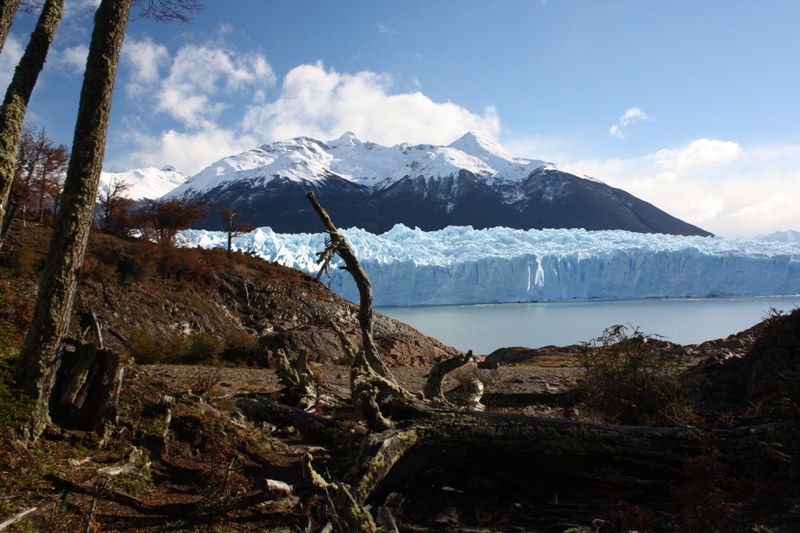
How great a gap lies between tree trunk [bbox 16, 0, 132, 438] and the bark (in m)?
0.48

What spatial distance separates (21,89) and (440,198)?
507 feet

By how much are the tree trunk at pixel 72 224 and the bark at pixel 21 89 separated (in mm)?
480

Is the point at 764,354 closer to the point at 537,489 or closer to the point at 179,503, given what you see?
the point at 537,489

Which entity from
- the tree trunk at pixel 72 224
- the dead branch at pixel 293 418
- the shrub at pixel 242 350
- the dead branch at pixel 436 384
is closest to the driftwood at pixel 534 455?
the dead branch at pixel 436 384

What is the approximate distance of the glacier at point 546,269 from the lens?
5506cm

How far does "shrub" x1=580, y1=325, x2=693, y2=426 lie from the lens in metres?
6.12

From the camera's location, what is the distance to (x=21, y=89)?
14.6 ft

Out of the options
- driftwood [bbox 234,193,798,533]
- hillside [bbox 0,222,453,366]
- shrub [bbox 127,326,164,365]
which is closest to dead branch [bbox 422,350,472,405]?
driftwood [bbox 234,193,798,533]

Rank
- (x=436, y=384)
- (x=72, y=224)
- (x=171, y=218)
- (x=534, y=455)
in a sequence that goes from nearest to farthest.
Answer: (x=534, y=455) → (x=72, y=224) → (x=436, y=384) → (x=171, y=218)

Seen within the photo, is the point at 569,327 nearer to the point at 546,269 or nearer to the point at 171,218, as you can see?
the point at 546,269

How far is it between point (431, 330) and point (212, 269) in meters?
19.2

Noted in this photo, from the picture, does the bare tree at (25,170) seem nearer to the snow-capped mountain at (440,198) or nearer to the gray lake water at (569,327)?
the gray lake water at (569,327)

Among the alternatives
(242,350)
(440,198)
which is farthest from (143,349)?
(440,198)

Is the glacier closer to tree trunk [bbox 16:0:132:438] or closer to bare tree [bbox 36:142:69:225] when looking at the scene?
bare tree [bbox 36:142:69:225]
